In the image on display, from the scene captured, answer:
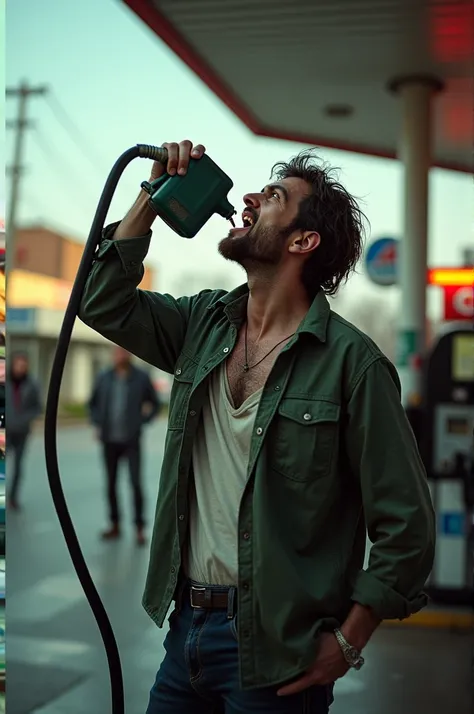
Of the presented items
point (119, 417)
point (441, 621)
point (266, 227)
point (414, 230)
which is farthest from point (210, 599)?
point (414, 230)

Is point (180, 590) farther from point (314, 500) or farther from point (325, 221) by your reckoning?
point (325, 221)

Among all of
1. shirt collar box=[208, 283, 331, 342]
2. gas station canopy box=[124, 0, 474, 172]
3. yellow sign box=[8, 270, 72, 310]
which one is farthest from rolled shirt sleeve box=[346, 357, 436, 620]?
yellow sign box=[8, 270, 72, 310]

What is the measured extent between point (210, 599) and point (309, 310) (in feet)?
1.95

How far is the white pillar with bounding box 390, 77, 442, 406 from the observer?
701cm

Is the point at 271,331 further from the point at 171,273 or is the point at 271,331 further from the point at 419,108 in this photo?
the point at 419,108

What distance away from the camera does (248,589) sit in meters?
1.58

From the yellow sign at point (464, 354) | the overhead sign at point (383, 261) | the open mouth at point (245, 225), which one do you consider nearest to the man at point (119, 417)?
the overhead sign at point (383, 261)

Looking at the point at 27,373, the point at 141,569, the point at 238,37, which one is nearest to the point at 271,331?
the point at 141,569

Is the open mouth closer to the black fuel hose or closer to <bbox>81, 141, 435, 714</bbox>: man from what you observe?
<bbox>81, 141, 435, 714</bbox>: man

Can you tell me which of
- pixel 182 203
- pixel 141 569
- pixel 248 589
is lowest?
pixel 141 569

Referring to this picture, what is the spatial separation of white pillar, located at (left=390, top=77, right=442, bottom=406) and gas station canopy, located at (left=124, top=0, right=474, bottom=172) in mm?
206

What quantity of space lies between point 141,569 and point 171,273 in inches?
120

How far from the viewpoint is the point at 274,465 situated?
1.61m

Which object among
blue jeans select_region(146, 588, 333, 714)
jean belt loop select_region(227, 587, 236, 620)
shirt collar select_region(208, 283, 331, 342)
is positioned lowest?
blue jeans select_region(146, 588, 333, 714)
